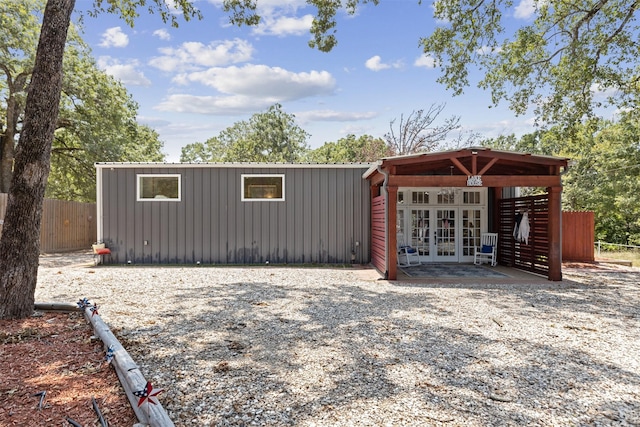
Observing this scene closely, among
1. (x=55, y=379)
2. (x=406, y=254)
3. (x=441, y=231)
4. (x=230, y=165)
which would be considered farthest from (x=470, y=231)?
(x=55, y=379)

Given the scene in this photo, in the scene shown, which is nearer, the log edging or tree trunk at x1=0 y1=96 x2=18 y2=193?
the log edging

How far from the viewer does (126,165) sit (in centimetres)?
947

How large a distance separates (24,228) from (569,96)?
11.5 metres

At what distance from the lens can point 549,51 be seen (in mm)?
9641

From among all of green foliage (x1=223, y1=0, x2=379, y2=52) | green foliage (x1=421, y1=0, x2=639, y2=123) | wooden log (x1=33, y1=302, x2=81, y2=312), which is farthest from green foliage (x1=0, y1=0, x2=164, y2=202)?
green foliage (x1=421, y1=0, x2=639, y2=123)

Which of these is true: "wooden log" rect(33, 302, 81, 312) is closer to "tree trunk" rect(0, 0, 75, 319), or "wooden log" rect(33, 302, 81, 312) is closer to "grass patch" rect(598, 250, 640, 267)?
"tree trunk" rect(0, 0, 75, 319)

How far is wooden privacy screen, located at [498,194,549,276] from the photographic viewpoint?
26.5ft

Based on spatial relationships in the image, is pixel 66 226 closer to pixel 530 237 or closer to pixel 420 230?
pixel 420 230

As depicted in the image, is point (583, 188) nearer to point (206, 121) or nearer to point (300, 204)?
point (300, 204)

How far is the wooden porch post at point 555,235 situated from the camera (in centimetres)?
729

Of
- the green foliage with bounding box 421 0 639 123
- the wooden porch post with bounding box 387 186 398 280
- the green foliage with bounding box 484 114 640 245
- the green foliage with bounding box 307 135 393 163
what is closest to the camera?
the wooden porch post with bounding box 387 186 398 280

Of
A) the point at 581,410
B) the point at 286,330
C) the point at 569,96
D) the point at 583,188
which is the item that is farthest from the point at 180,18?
the point at 583,188

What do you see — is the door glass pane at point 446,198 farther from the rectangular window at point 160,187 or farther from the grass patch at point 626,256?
the rectangular window at point 160,187

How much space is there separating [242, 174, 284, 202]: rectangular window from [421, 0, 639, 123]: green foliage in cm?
507
